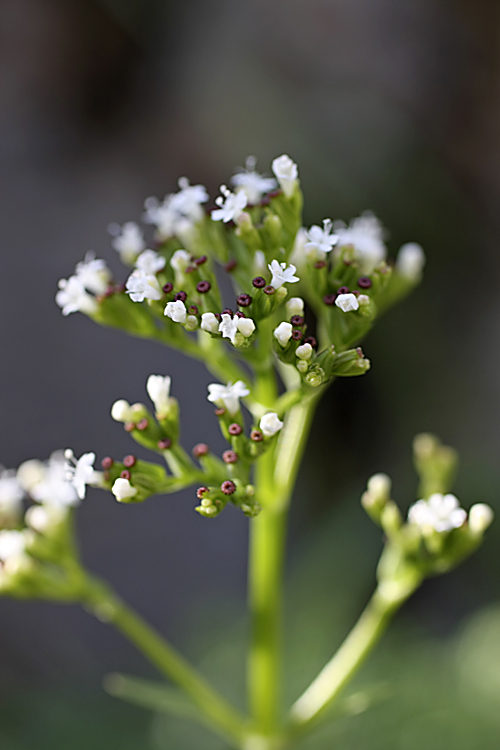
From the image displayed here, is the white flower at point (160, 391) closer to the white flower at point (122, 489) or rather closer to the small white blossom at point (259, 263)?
the white flower at point (122, 489)

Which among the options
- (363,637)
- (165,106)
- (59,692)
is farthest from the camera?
(165,106)

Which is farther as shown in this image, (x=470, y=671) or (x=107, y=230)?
(x=107, y=230)

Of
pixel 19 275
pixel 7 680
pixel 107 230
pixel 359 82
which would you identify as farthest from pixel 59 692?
pixel 359 82

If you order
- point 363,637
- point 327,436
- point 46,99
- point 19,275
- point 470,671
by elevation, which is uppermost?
point 46,99

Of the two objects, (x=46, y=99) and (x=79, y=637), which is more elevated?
(x=46, y=99)

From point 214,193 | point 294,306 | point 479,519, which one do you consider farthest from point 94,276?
point 214,193

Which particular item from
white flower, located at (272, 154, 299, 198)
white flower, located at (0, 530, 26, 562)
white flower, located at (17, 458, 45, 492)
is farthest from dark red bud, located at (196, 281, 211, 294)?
white flower, located at (0, 530, 26, 562)

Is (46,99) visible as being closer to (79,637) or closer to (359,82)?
(359,82)

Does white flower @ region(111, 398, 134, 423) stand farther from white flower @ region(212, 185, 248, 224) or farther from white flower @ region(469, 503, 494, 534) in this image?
white flower @ region(469, 503, 494, 534)

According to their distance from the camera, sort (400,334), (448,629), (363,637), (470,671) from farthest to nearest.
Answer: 1. (400,334)
2. (448,629)
3. (470,671)
4. (363,637)
